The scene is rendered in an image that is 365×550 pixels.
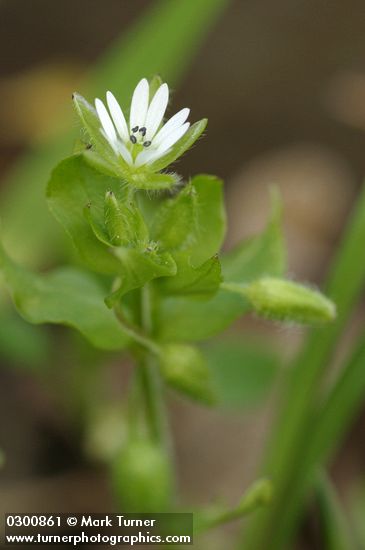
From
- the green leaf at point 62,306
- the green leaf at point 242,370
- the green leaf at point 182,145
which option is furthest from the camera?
the green leaf at point 242,370

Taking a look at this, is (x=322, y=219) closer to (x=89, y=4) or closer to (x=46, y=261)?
(x=46, y=261)

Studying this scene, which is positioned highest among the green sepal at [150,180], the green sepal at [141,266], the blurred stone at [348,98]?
the blurred stone at [348,98]

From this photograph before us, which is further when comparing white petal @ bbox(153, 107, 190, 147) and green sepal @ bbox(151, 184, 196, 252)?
green sepal @ bbox(151, 184, 196, 252)

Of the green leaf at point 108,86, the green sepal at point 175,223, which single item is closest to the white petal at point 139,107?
the green sepal at point 175,223

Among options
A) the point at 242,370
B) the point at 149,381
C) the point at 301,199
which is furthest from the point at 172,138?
the point at 301,199

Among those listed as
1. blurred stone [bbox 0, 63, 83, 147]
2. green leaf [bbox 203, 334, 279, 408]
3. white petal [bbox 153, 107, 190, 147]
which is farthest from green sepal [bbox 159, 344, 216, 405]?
blurred stone [bbox 0, 63, 83, 147]

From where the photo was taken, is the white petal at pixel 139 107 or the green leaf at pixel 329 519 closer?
the white petal at pixel 139 107

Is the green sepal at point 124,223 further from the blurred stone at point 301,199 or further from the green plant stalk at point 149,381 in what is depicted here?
the blurred stone at point 301,199

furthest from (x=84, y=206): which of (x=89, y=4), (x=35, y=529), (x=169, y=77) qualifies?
(x=89, y=4)

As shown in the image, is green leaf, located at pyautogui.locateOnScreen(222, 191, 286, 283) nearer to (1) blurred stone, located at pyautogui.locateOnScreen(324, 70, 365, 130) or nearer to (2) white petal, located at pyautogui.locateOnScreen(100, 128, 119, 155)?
(2) white petal, located at pyautogui.locateOnScreen(100, 128, 119, 155)
